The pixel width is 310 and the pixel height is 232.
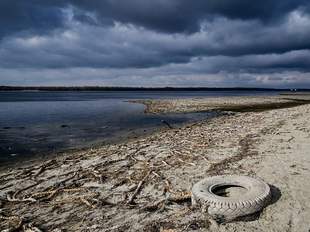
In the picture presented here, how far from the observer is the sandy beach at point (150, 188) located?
261 inches

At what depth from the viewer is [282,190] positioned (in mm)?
7922

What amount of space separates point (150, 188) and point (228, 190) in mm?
2125

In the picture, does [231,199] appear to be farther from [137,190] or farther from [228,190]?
[137,190]

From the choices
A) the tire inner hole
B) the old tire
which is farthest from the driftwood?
the tire inner hole

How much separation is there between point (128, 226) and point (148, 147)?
8902mm

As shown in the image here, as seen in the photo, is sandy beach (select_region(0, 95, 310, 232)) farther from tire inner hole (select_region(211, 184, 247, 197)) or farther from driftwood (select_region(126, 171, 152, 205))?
tire inner hole (select_region(211, 184, 247, 197))

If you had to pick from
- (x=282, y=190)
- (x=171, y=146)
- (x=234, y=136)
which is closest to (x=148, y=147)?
(x=171, y=146)

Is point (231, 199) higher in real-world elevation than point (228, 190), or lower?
higher

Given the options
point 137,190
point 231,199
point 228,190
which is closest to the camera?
point 231,199

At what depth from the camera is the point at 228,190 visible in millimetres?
7926

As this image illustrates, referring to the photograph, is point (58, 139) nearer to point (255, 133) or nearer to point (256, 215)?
point (255, 133)

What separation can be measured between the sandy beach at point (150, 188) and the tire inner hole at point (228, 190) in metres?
0.71

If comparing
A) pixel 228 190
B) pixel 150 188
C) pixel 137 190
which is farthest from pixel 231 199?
pixel 137 190

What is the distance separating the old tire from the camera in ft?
21.3
